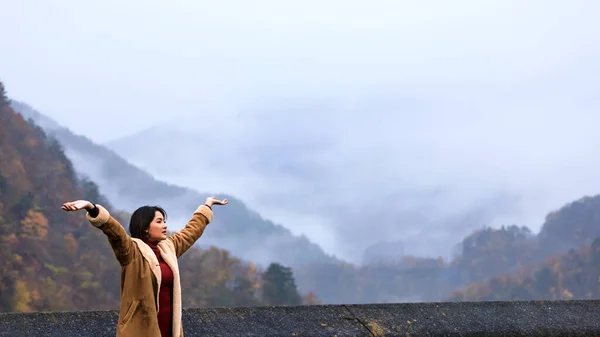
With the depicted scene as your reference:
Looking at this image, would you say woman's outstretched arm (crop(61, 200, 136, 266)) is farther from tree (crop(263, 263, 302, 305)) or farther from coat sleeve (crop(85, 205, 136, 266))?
tree (crop(263, 263, 302, 305))

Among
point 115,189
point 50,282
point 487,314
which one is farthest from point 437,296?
point 487,314

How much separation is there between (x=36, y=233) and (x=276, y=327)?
91.4 metres

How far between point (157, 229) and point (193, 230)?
1.11 feet

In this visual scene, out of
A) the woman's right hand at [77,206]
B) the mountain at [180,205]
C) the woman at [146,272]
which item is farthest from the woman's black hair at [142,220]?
the mountain at [180,205]

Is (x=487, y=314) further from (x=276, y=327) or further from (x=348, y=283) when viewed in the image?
(x=348, y=283)

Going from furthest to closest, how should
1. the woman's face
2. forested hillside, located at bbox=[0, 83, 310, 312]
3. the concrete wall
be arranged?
forested hillside, located at bbox=[0, 83, 310, 312] < the concrete wall < the woman's face

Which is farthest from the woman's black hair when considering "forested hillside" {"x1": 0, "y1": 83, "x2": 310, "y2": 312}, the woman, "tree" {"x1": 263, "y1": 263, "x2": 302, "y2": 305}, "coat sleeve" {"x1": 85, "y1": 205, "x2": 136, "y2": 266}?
"tree" {"x1": 263, "y1": 263, "x2": 302, "y2": 305}

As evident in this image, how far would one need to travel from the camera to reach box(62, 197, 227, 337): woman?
3344 millimetres

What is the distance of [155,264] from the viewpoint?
3.48 metres

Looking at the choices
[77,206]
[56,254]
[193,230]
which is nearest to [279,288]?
[56,254]

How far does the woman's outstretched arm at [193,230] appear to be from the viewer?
3781 millimetres

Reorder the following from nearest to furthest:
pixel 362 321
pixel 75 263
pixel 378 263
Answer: pixel 362 321, pixel 75 263, pixel 378 263

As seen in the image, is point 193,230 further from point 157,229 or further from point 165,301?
point 165,301

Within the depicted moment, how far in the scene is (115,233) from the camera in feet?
10.9
